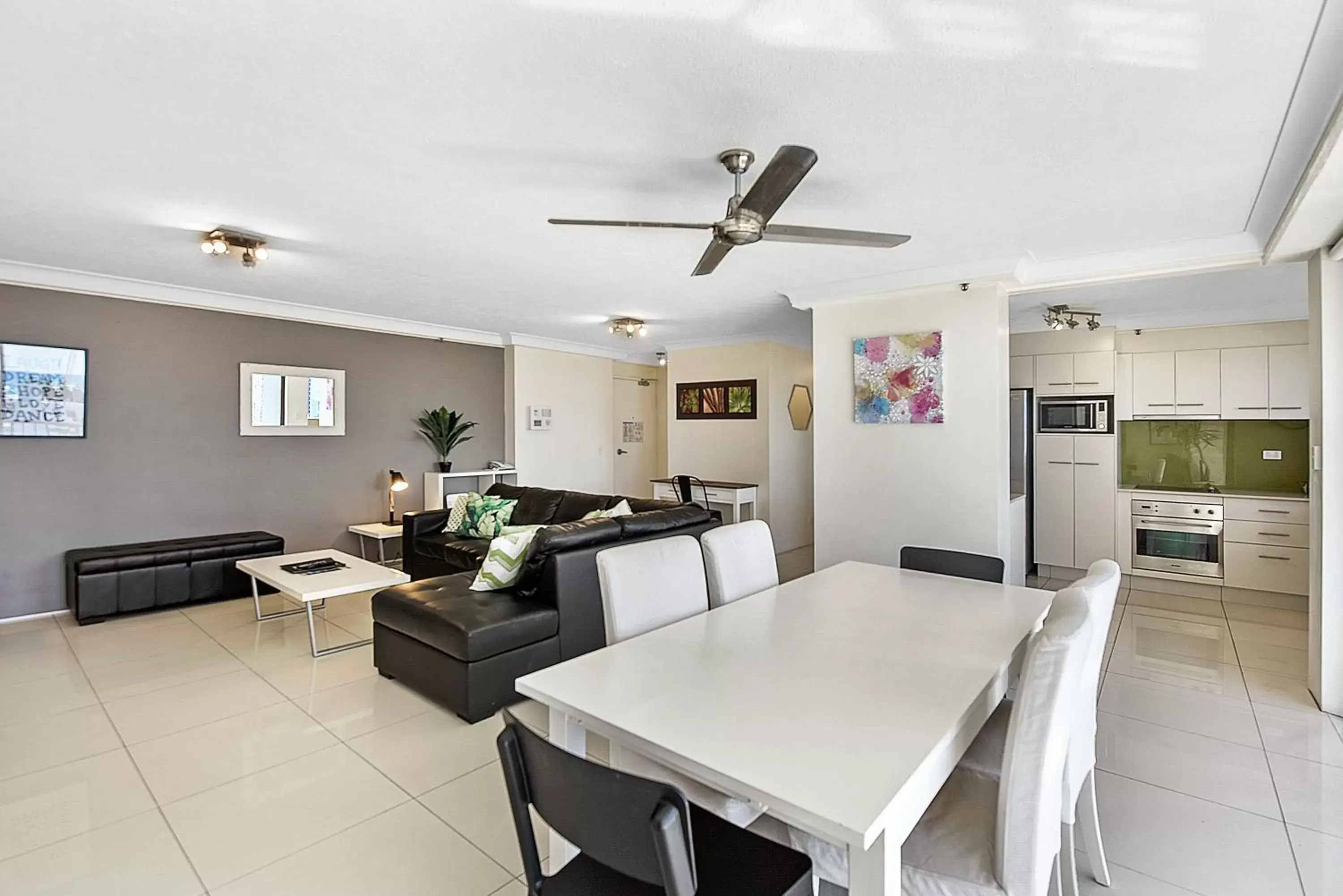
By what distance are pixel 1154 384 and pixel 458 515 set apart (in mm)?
6115

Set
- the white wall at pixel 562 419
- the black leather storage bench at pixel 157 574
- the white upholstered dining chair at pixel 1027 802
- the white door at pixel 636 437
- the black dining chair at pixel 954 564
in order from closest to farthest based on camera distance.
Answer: the white upholstered dining chair at pixel 1027 802 < the black dining chair at pixel 954 564 < the black leather storage bench at pixel 157 574 < the white wall at pixel 562 419 < the white door at pixel 636 437

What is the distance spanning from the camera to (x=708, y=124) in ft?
7.16

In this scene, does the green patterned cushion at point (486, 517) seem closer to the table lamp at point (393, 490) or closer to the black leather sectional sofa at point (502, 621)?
the table lamp at point (393, 490)

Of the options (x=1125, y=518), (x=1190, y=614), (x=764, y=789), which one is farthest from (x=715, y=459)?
(x=764, y=789)

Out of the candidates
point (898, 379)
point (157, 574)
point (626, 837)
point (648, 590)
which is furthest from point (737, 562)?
point (157, 574)

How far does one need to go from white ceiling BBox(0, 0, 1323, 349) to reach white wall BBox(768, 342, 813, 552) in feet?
11.0

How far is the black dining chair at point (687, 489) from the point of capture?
666cm

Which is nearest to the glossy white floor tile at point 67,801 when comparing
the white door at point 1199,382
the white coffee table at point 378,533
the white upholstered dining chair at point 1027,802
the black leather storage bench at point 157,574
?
the black leather storage bench at point 157,574

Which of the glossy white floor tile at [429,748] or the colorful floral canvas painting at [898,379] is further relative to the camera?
the colorful floral canvas painting at [898,379]

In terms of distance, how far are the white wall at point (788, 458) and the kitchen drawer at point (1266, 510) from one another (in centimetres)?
380

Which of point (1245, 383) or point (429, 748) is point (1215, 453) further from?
point (429, 748)

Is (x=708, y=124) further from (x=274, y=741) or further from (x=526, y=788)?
(x=274, y=741)

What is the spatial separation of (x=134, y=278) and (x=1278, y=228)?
687cm

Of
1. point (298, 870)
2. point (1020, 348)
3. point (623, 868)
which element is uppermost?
point (1020, 348)
